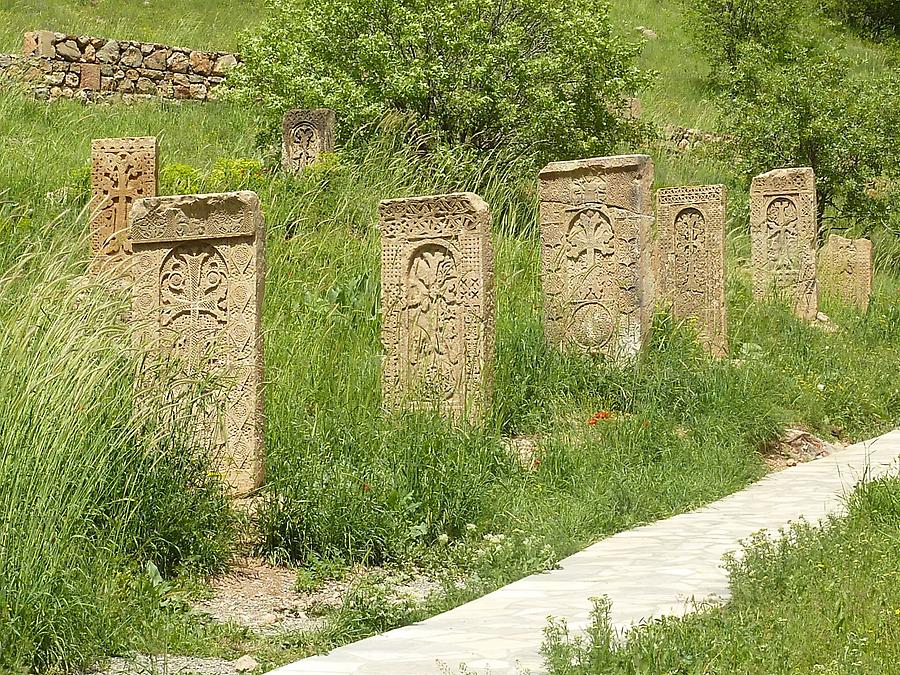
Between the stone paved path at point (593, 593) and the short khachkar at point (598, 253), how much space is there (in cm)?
233

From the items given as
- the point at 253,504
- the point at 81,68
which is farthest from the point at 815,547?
the point at 81,68

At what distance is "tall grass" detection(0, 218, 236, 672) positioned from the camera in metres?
4.59

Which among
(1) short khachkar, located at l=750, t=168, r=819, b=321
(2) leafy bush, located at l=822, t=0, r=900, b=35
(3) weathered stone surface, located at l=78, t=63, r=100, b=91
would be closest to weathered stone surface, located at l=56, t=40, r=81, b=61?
(3) weathered stone surface, located at l=78, t=63, r=100, b=91

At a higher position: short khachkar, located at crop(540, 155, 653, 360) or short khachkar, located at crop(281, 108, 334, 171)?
short khachkar, located at crop(281, 108, 334, 171)

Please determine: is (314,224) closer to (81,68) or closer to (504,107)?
(504,107)

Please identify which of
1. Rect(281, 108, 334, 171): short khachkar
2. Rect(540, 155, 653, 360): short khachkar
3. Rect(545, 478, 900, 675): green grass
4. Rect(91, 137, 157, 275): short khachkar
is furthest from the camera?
Rect(281, 108, 334, 171): short khachkar

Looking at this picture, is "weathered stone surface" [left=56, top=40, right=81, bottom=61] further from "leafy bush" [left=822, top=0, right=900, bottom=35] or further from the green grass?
"leafy bush" [left=822, top=0, right=900, bottom=35]

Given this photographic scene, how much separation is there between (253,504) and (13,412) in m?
1.91

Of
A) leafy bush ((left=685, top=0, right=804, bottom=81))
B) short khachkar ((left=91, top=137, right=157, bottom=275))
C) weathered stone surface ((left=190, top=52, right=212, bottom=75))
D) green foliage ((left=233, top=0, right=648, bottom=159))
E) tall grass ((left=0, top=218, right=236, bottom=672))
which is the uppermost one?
leafy bush ((left=685, top=0, right=804, bottom=81))

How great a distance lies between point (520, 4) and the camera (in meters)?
15.5

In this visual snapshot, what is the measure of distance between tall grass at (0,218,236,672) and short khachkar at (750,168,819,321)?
10.2 m

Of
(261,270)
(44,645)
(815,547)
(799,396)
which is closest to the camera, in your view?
(44,645)

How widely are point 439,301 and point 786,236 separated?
7950 millimetres

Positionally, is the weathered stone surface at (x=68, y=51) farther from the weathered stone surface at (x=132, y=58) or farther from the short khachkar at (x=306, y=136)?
the short khachkar at (x=306, y=136)
